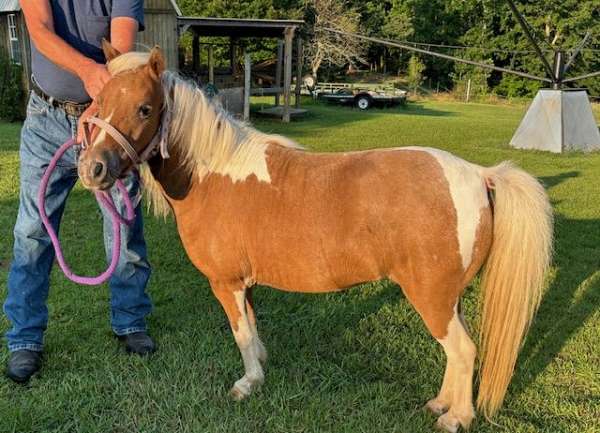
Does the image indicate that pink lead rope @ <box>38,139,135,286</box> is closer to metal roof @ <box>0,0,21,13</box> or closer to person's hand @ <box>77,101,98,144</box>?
person's hand @ <box>77,101,98,144</box>

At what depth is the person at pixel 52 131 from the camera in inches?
96.5

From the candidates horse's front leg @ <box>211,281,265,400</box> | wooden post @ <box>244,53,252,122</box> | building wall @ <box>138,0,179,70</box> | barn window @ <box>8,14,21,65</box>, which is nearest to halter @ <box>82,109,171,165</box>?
horse's front leg @ <box>211,281,265,400</box>

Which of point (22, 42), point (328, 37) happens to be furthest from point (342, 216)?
point (328, 37)

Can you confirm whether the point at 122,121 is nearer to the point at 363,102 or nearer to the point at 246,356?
the point at 246,356

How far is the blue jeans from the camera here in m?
2.71

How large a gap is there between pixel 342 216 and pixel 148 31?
538 inches

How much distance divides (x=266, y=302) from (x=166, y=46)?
488 inches

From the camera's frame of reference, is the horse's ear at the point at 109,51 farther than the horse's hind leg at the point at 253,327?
No

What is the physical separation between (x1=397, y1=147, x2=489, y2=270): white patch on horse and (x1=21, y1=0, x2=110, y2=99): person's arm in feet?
5.09

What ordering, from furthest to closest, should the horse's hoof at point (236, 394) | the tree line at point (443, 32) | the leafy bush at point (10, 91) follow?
the tree line at point (443, 32), the leafy bush at point (10, 91), the horse's hoof at point (236, 394)

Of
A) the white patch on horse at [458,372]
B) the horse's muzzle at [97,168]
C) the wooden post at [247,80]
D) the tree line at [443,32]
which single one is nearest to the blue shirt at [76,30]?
the horse's muzzle at [97,168]

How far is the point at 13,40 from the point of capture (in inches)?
572

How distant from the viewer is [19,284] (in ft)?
9.27

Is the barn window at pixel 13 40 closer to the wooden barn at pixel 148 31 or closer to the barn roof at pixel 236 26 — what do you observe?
the wooden barn at pixel 148 31
